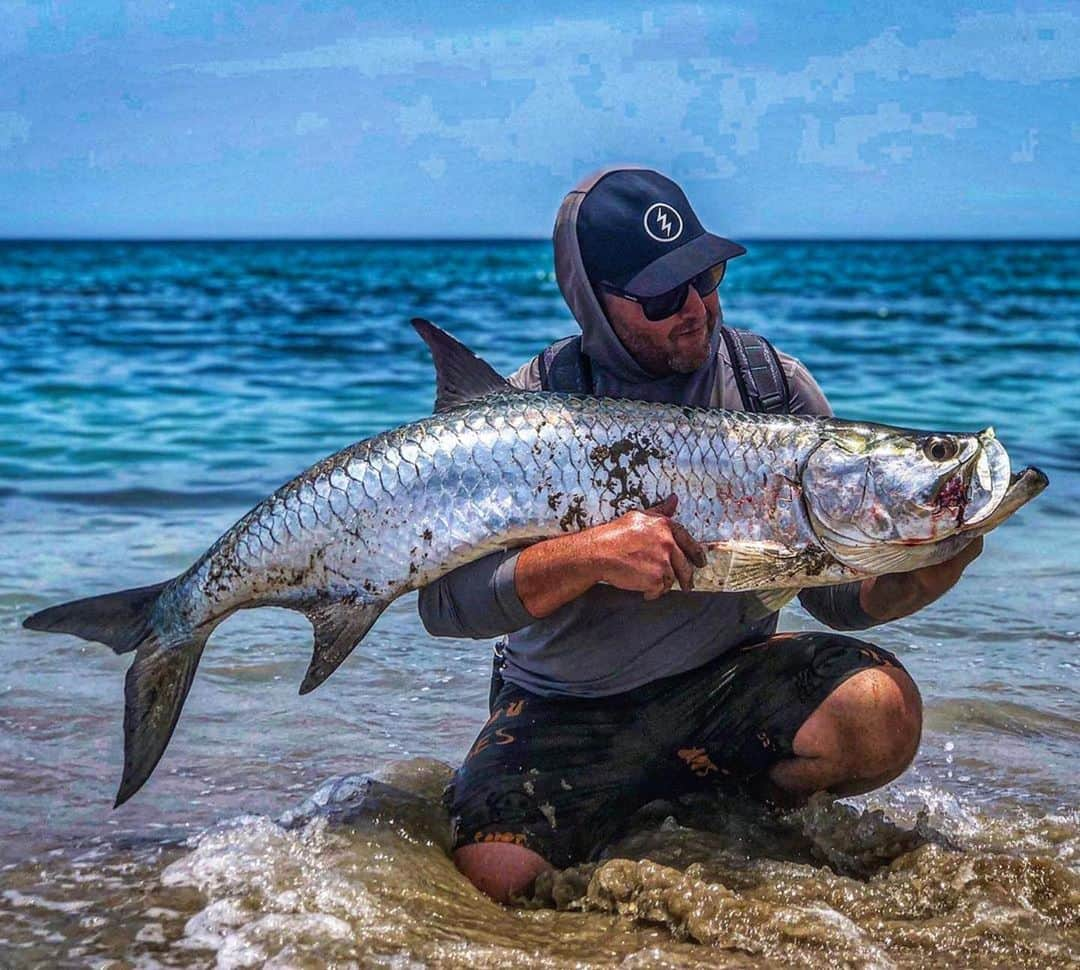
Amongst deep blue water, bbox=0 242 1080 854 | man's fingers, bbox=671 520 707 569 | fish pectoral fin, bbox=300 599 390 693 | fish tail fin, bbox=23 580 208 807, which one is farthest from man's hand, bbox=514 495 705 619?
deep blue water, bbox=0 242 1080 854

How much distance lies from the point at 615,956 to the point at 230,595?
1.24 m

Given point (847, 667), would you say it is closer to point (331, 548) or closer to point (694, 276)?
point (694, 276)

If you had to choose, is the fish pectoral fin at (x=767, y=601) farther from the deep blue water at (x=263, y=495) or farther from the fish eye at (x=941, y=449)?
the deep blue water at (x=263, y=495)

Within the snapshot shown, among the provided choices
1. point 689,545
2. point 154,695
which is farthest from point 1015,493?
point 154,695

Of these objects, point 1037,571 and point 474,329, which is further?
point 474,329

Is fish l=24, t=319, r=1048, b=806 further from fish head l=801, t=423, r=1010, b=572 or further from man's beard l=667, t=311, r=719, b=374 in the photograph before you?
man's beard l=667, t=311, r=719, b=374

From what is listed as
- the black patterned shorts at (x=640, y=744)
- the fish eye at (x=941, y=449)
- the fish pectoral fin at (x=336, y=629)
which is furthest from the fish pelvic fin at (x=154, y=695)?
the fish eye at (x=941, y=449)

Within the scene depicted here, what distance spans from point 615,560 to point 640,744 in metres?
0.71

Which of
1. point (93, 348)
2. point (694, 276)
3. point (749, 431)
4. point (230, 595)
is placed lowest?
point (93, 348)

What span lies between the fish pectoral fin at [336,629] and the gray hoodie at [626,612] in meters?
0.20

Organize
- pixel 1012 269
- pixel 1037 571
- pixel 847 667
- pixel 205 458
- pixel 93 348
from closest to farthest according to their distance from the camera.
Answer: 1. pixel 847 667
2. pixel 1037 571
3. pixel 205 458
4. pixel 93 348
5. pixel 1012 269

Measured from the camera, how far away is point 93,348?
21266 mm

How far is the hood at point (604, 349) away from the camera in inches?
150

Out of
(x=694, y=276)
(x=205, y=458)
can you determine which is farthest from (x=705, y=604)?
(x=205, y=458)
